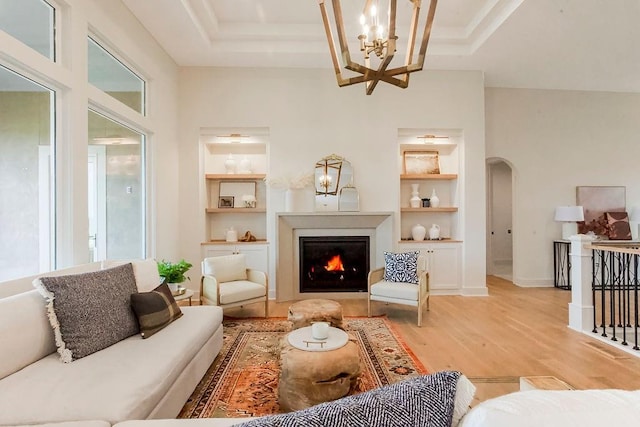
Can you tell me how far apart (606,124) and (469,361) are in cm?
591

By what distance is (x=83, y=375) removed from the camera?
1.69 meters

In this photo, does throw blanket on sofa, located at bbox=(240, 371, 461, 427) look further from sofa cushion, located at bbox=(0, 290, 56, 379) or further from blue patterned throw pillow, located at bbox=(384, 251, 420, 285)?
blue patterned throw pillow, located at bbox=(384, 251, 420, 285)

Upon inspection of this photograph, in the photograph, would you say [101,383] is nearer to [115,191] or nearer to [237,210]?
[115,191]

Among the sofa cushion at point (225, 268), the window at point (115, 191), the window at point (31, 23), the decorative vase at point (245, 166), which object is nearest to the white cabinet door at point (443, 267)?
the sofa cushion at point (225, 268)

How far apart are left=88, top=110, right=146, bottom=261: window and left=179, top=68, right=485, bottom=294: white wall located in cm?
93

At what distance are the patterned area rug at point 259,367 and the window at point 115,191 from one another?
1.58m

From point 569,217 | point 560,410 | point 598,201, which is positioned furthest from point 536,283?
point 560,410

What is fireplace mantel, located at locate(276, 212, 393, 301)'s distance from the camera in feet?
16.5

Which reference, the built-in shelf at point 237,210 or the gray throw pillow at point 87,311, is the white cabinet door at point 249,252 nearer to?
the built-in shelf at point 237,210

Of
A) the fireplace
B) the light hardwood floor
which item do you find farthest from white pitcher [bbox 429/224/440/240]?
the fireplace

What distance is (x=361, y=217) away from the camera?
5.10m

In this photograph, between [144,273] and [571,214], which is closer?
[144,273]

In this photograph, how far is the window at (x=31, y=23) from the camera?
7.47 ft

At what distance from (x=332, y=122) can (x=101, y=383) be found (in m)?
4.44
